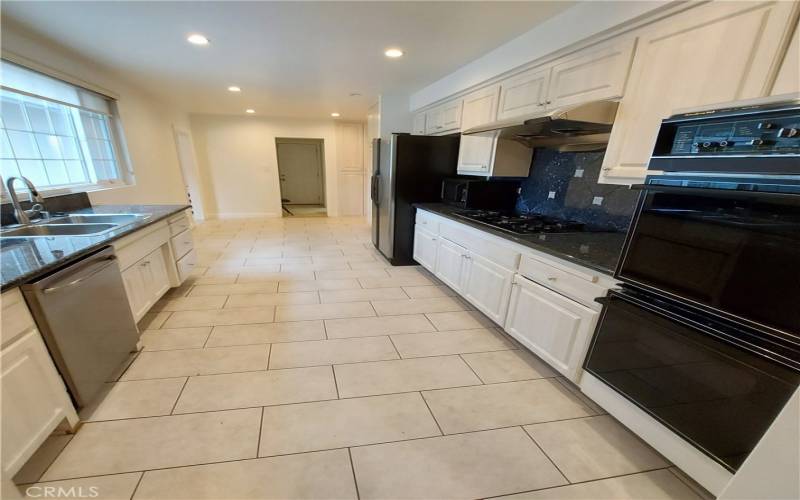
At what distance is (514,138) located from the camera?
2588 mm

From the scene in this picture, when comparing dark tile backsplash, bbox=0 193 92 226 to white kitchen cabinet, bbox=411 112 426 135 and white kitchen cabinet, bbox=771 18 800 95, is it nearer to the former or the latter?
white kitchen cabinet, bbox=411 112 426 135

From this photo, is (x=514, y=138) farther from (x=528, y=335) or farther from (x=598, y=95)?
(x=528, y=335)

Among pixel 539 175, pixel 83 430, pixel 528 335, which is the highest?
pixel 539 175

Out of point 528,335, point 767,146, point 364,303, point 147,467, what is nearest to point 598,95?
point 767,146

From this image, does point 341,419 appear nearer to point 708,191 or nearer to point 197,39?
point 708,191

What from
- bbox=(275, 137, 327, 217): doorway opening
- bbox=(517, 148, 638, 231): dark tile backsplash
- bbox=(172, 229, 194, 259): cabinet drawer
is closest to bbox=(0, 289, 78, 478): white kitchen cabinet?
bbox=(172, 229, 194, 259): cabinet drawer

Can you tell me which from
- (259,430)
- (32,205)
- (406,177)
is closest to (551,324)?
(259,430)

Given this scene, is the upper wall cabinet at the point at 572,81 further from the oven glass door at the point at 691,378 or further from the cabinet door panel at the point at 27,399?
the cabinet door panel at the point at 27,399

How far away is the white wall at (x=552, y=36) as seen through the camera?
5.01 feet

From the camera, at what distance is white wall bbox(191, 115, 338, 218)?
6.24 metres

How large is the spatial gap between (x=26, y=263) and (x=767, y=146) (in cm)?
299

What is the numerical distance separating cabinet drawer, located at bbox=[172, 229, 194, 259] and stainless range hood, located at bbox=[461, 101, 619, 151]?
3010mm

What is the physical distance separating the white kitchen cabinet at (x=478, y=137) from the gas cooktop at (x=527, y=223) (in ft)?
1.85

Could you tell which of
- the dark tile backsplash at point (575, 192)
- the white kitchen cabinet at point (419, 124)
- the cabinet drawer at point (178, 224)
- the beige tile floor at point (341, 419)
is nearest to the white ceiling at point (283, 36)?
the white kitchen cabinet at point (419, 124)
